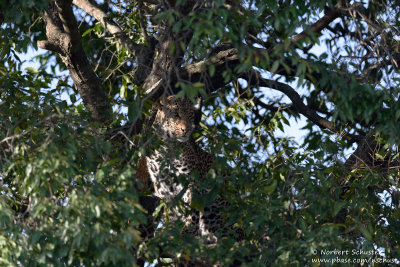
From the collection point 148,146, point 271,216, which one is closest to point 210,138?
point 148,146

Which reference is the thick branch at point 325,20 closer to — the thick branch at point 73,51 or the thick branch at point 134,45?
the thick branch at point 134,45

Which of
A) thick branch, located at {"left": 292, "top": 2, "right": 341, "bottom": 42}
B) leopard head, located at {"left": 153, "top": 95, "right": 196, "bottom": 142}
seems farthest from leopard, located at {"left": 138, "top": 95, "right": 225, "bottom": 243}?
thick branch, located at {"left": 292, "top": 2, "right": 341, "bottom": 42}

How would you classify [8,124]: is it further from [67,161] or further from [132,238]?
[132,238]

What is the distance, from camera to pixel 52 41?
17.7ft

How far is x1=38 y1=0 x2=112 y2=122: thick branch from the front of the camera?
533 cm

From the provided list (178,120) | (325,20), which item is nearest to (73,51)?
(178,120)

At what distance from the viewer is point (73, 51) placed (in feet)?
17.6

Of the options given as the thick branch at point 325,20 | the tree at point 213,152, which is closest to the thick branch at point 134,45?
the tree at point 213,152

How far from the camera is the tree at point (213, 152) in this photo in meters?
3.76

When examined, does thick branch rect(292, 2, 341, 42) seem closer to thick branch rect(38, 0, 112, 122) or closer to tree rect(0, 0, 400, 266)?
tree rect(0, 0, 400, 266)

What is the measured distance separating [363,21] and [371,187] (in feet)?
3.87

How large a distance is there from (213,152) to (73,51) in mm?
1495

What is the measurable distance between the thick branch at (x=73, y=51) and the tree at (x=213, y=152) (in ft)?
0.04

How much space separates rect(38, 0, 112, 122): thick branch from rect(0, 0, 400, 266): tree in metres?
0.01
